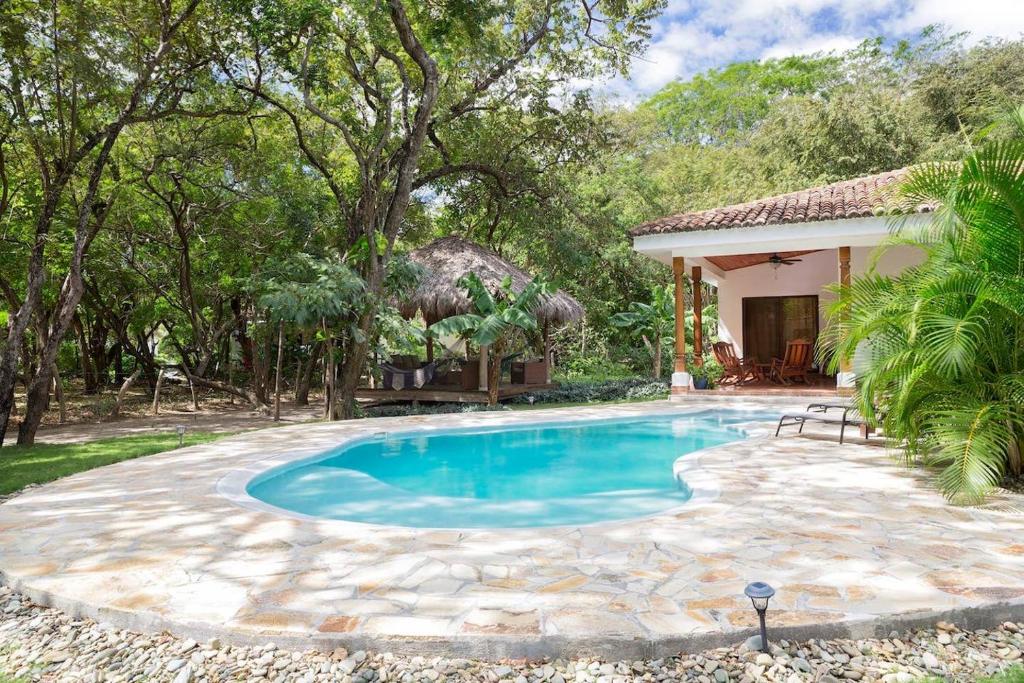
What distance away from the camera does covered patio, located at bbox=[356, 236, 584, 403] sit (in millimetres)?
16812

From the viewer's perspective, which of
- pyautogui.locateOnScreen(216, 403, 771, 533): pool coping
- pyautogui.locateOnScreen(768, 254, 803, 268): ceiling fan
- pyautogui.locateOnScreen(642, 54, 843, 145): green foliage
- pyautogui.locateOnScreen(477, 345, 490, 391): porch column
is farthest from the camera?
pyautogui.locateOnScreen(642, 54, 843, 145): green foliage

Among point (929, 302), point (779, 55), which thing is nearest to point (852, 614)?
point (929, 302)

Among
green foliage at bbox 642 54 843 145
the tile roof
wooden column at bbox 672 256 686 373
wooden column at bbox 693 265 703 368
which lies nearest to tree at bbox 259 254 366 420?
the tile roof

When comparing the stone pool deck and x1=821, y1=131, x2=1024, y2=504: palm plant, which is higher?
x1=821, y1=131, x2=1024, y2=504: palm plant

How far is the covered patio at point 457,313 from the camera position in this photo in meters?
16.8

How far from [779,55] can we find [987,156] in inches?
1407

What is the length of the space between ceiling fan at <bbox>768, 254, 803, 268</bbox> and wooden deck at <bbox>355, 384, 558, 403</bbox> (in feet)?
A: 23.3

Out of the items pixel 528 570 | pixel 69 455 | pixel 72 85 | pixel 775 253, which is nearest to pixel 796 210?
pixel 775 253

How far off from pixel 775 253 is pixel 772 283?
6.91 ft

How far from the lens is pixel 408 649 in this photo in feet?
11.0

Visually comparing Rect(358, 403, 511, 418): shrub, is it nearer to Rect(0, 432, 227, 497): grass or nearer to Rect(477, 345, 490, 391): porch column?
Rect(477, 345, 490, 391): porch column

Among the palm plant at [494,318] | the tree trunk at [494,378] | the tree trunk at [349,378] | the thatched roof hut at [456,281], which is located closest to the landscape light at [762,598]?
the tree trunk at [349,378]

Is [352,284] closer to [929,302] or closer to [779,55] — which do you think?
[929,302]

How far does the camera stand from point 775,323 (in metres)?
18.9
